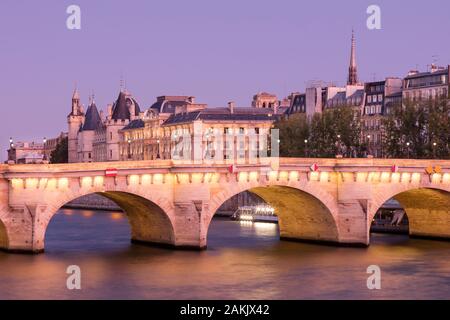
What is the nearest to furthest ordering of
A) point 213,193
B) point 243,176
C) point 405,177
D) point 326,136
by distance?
point 213,193 → point 243,176 → point 405,177 → point 326,136

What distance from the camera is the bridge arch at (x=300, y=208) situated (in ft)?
211

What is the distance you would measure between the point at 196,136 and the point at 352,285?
73585 millimetres

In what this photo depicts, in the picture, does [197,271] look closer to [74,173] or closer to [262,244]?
[74,173]

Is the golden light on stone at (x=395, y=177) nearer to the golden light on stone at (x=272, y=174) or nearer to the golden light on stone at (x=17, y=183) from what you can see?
the golden light on stone at (x=272, y=174)

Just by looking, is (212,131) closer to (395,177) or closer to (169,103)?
(169,103)

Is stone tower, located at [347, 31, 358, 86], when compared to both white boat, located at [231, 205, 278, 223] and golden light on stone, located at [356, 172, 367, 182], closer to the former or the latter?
white boat, located at [231, 205, 278, 223]

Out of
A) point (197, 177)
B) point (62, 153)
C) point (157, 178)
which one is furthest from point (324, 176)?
point (62, 153)

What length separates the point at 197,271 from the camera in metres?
53.6

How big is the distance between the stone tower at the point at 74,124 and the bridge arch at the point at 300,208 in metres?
111

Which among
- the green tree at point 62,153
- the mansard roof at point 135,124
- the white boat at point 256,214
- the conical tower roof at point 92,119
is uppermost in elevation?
the conical tower roof at point 92,119

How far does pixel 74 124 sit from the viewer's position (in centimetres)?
18162

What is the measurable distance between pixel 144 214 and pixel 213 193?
4131 mm

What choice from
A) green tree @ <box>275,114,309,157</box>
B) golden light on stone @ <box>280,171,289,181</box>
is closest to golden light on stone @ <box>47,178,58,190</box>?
golden light on stone @ <box>280,171,289,181</box>

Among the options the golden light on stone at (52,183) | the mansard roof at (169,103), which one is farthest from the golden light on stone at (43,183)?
the mansard roof at (169,103)
